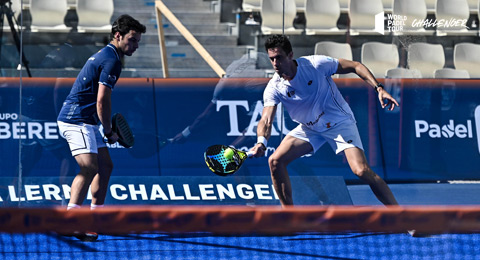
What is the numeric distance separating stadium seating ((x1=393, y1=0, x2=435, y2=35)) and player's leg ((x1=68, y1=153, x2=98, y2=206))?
3.78 m

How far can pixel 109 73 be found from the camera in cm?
608

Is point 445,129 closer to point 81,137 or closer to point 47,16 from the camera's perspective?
point 81,137

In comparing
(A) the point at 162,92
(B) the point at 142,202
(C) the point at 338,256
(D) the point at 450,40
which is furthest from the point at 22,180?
(D) the point at 450,40

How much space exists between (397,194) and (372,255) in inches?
107

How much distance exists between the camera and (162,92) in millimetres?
8273

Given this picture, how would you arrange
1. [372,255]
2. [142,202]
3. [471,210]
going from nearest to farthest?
[471,210] < [372,255] < [142,202]

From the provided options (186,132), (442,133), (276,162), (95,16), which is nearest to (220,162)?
(276,162)

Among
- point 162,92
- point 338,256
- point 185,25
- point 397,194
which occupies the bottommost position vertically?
point 397,194

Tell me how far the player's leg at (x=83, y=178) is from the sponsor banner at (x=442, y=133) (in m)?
3.82

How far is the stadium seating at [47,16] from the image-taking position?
Answer: 26.2ft

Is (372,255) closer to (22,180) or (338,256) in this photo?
(338,256)

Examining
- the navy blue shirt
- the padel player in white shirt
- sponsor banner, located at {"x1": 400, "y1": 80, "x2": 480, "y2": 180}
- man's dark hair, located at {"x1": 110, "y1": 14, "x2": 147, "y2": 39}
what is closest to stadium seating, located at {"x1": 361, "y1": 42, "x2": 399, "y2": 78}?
sponsor banner, located at {"x1": 400, "y1": 80, "x2": 480, "y2": 180}

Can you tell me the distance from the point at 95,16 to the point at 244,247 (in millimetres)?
3474

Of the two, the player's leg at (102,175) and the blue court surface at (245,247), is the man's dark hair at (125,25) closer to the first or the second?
the player's leg at (102,175)
